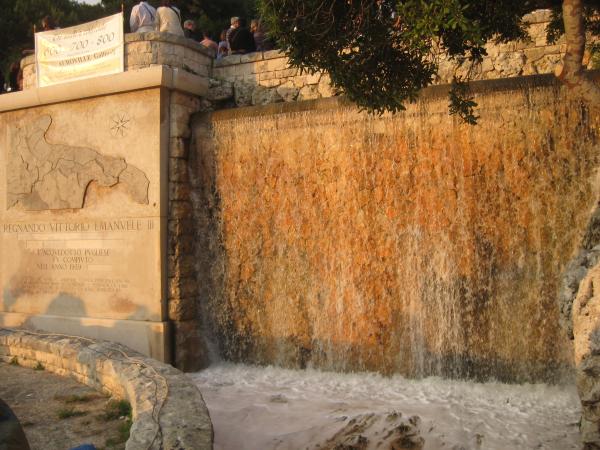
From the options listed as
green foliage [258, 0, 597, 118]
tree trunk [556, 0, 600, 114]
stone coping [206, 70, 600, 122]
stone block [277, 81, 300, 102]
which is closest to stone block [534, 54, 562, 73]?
stone coping [206, 70, 600, 122]

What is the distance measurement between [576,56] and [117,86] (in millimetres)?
5569

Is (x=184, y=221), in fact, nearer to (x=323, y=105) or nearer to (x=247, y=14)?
(x=323, y=105)

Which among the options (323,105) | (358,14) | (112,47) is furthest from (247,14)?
(358,14)

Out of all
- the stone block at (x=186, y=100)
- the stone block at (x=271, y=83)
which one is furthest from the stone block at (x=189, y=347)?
the stone block at (x=271, y=83)

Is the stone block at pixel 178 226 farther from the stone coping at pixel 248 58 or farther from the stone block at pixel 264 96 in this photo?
the stone coping at pixel 248 58

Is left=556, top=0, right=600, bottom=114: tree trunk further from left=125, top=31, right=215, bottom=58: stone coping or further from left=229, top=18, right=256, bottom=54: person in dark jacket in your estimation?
left=229, top=18, right=256, bottom=54: person in dark jacket

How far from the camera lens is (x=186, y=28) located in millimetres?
10031

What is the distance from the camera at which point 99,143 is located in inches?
327

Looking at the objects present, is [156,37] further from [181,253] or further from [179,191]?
[181,253]

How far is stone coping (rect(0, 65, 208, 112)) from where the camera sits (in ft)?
25.7

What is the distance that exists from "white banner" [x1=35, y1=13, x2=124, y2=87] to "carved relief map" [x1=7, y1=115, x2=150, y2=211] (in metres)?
0.67

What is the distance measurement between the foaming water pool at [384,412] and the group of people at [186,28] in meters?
4.21

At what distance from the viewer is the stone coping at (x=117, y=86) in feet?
25.7

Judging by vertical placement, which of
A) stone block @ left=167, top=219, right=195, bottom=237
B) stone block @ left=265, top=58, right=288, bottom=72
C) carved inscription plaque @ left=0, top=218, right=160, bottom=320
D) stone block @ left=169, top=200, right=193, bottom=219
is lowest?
carved inscription plaque @ left=0, top=218, right=160, bottom=320
